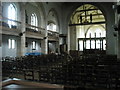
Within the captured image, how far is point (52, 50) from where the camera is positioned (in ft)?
98.0

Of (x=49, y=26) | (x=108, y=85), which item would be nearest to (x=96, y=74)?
(x=108, y=85)

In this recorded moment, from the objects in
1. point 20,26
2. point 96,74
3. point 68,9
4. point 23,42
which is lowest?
point 96,74

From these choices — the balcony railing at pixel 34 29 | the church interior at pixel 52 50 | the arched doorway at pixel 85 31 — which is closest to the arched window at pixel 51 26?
the church interior at pixel 52 50

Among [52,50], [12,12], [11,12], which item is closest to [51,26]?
[52,50]

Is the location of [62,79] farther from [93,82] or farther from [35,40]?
[35,40]

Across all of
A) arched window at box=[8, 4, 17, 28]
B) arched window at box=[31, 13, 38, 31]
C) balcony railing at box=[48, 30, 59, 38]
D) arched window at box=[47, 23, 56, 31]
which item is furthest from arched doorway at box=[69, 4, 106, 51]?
arched window at box=[8, 4, 17, 28]

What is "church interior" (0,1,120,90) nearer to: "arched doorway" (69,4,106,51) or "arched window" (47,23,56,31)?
"arched window" (47,23,56,31)

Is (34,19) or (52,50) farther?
(52,50)

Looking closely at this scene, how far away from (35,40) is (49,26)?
554 cm

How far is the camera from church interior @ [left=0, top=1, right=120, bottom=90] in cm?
679

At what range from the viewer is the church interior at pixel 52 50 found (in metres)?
6.79

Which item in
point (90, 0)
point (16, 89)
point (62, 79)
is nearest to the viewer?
point (16, 89)

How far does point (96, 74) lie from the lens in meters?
6.94

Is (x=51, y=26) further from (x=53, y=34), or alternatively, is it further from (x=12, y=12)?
(x=12, y=12)
